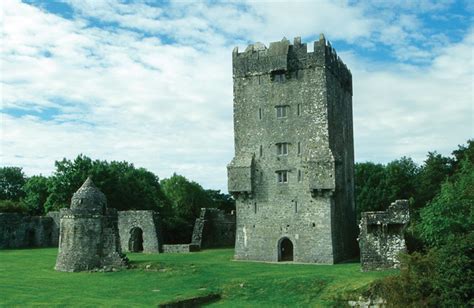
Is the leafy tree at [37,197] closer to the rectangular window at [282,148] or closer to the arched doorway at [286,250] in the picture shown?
the arched doorway at [286,250]

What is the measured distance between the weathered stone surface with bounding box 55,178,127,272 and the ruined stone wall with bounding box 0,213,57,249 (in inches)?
750

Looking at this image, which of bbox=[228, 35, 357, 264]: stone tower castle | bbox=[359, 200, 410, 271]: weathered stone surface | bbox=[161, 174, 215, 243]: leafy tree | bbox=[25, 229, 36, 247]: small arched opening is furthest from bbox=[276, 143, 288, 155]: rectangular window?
bbox=[161, 174, 215, 243]: leafy tree

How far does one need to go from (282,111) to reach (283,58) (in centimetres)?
373

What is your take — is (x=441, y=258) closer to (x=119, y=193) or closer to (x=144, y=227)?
(x=144, y=227)

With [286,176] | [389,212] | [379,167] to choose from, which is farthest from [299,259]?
[379,167]

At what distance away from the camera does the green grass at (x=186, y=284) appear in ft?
87.2

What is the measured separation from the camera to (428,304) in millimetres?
23078

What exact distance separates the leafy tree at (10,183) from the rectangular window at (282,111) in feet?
205

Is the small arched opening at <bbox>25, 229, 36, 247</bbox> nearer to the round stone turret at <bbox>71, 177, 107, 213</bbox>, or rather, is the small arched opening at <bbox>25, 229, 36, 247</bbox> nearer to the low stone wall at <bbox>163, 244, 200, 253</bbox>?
the low stone wall at <bbox>163, 244, 200, 253</bbox>

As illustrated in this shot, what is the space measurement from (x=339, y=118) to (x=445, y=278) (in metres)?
20.3

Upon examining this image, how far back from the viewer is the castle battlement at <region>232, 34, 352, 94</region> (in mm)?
39188

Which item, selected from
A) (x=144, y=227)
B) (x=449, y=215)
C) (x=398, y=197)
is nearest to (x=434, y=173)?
(x=398, y=197)

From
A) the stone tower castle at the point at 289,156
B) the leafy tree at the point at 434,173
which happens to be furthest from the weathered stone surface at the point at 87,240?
the leafy tree at the point at 434,173

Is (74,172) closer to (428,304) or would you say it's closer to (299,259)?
(299,259)
